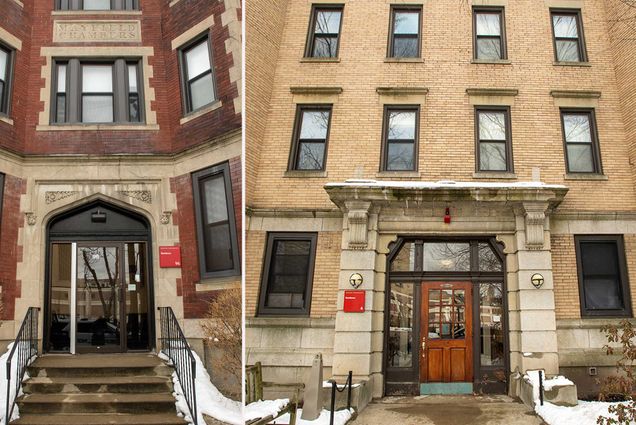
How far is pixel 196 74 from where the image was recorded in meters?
6.32

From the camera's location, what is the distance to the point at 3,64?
6.07 meters

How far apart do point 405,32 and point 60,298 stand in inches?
296

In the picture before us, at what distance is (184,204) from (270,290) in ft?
12.2

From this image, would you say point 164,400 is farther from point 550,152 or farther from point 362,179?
point 550,152

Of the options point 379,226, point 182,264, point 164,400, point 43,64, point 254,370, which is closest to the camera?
point 164,400

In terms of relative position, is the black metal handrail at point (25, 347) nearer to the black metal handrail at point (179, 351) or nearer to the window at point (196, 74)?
the black metal handrail at point (179, 351)

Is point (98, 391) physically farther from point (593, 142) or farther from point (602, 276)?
point (593, 142)

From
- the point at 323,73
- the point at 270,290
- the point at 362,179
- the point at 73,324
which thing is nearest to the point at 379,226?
the point at 362,179

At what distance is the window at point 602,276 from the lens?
9.66 metres

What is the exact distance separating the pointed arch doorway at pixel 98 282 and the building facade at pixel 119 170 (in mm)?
16

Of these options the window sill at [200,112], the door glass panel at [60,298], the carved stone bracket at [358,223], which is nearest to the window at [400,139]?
the carved stone bracket at [358,223]

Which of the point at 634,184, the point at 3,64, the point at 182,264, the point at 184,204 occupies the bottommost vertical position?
the point at 182,264

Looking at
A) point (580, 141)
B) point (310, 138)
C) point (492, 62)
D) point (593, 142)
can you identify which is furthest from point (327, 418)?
point (492, 62)

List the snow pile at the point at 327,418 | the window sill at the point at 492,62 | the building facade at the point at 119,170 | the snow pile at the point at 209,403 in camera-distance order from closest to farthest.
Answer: the snow pile at the point at 209,403 < the building facade at the point at 119,170 < the snow pile at the point at 327,418 < the window sill at the point at 492,62
